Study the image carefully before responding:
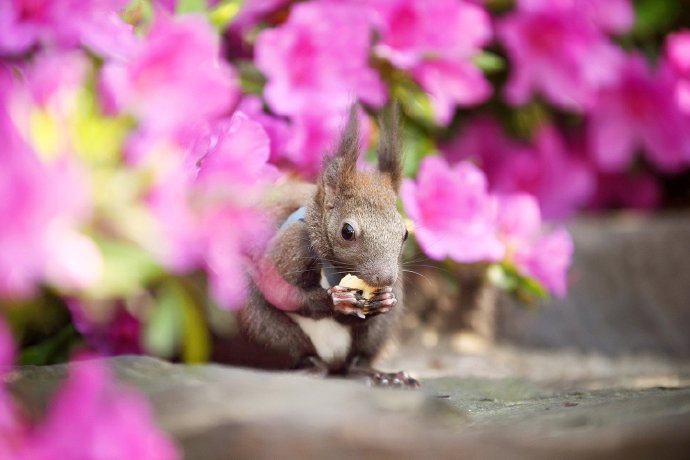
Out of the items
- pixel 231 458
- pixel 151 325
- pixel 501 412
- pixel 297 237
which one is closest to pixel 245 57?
pixel 297 237

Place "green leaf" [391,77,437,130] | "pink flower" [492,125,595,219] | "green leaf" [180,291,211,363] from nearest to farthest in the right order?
"green leaf" [180,291,211,363] < "green leaf" [391,77,437,130] < "pink flower" [492,125,595,219]

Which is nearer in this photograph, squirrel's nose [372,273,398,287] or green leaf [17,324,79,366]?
squirrel's nose [372,273,398,287]

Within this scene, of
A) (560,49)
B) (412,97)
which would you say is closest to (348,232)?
(412,97)

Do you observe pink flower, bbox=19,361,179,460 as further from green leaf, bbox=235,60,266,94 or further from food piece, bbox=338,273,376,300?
green leaf, bbox=235,60,266,94

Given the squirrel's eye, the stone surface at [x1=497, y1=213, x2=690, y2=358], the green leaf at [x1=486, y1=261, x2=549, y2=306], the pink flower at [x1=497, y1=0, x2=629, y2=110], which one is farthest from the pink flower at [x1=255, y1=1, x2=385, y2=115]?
the stone surface at [x1=497, y1=213, x2=690, y2=358]

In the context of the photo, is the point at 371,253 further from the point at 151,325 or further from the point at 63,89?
the point at 63,89

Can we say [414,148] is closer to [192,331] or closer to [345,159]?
[345,159]

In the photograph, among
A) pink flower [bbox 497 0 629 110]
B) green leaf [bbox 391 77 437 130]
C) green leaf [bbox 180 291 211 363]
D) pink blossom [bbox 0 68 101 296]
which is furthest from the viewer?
pink flower [bbox 497 0 629 110]
